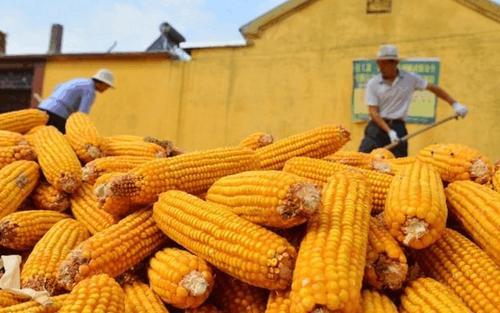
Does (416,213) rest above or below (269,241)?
above

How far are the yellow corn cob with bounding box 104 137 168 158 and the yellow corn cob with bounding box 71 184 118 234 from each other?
47 centimetres

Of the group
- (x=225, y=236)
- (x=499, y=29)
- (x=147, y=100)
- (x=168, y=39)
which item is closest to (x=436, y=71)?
(x=499, y=29)

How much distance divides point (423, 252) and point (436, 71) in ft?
25.8

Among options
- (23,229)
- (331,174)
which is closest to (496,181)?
(331,174)

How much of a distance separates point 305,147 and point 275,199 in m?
1.02

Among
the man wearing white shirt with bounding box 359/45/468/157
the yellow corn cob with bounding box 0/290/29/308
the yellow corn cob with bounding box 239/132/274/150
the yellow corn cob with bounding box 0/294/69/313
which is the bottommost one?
the yellow corn cob with bounding box 0/290/29/308

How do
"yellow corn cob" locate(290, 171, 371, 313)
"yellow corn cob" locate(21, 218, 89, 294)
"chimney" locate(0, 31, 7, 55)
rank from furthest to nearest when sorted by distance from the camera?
"chimney" locate(0, 31, 7, 55)
"yellow corn cob" locate(21, 218, 89, 294)
"yellow corn cob" locate(290, 171, 371, 313)

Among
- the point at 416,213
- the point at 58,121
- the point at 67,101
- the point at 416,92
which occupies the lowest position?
the point at 416,213

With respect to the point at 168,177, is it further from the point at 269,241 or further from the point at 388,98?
the point at 388,98

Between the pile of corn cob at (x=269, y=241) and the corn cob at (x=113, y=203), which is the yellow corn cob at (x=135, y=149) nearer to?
the pile of corn cob at (x=269, y=241)

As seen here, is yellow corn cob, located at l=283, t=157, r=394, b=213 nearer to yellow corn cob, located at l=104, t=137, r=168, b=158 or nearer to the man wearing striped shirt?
yellow corn cob, located at l=104, t=137, r=168, b=158

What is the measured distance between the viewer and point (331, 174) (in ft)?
6.69

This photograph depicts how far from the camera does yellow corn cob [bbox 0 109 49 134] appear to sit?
3.44 m

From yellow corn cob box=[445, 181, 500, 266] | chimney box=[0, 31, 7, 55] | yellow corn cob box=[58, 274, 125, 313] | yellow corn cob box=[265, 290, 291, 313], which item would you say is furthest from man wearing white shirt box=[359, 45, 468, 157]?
chimney box=[0, 31, 7, 55]
